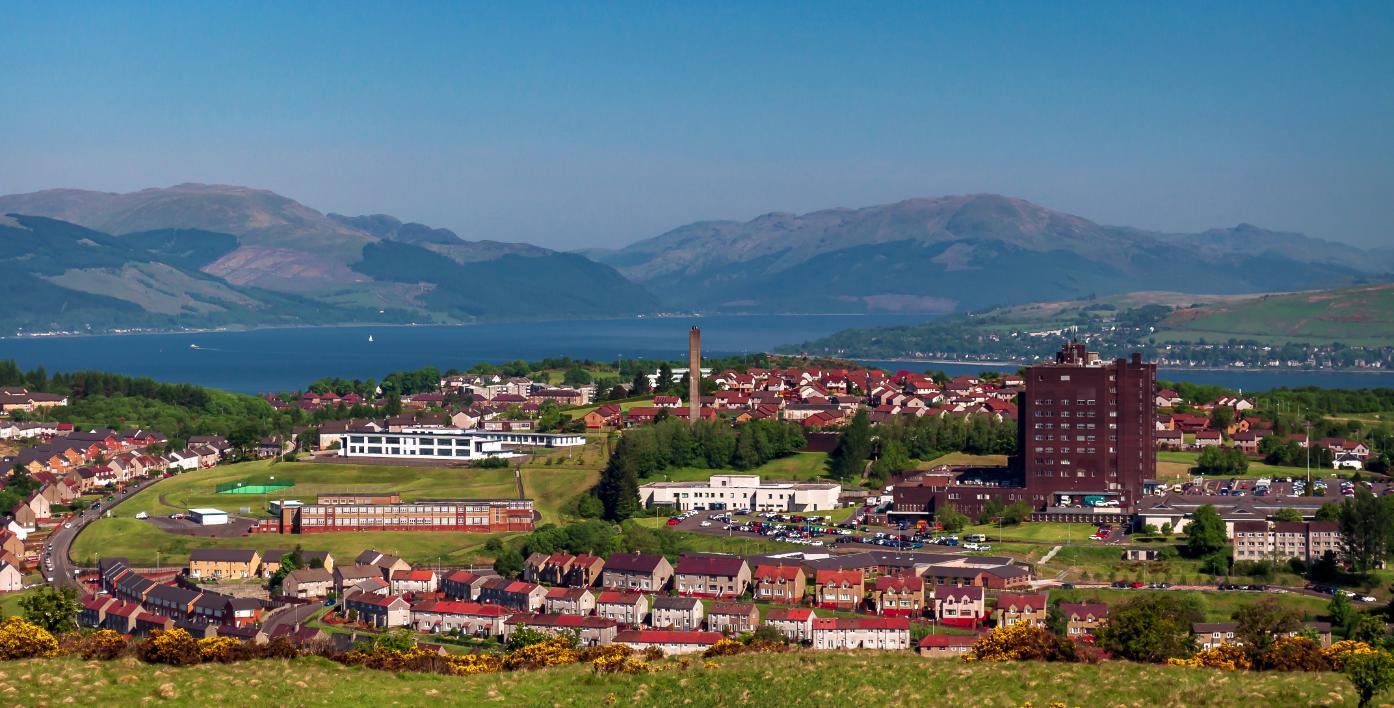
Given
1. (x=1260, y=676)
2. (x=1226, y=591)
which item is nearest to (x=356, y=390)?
(x=1226, y=591)

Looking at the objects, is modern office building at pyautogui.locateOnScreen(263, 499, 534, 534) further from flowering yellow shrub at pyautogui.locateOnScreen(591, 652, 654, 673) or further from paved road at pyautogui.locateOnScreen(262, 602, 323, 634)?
flowering yellow shrub at pyautogui.locateOnScreen(591, 652, 654, 673)

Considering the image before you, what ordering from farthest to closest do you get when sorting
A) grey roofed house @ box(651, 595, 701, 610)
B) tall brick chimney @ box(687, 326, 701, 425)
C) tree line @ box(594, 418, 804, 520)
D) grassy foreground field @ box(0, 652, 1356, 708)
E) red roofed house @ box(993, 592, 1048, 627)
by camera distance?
1. tall brick chimney @ box(687, 326, 701, 425)
2. tree line @ box(594, 418, 804, 520)
3. grey roofed house @ box(651, 595, 701, 610)
4. red roofed house @ box(993, 592, 1048, 627)
5. grassy foreground field @ box(0, 652, 1356, 708)

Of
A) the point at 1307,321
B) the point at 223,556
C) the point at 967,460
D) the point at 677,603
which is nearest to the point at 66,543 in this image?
the point at 223,556

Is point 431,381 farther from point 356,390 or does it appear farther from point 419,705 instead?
point 419,705

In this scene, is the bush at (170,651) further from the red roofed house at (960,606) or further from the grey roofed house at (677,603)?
the red roofed house at (960,606)

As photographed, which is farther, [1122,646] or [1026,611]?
[1026,611]

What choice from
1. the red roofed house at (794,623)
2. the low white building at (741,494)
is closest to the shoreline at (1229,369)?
the low white building at (741,494)

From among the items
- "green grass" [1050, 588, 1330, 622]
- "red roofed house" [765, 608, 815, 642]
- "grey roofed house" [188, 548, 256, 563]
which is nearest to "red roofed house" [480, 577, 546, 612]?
"red roofed house" [765, 608, 815, 642]
